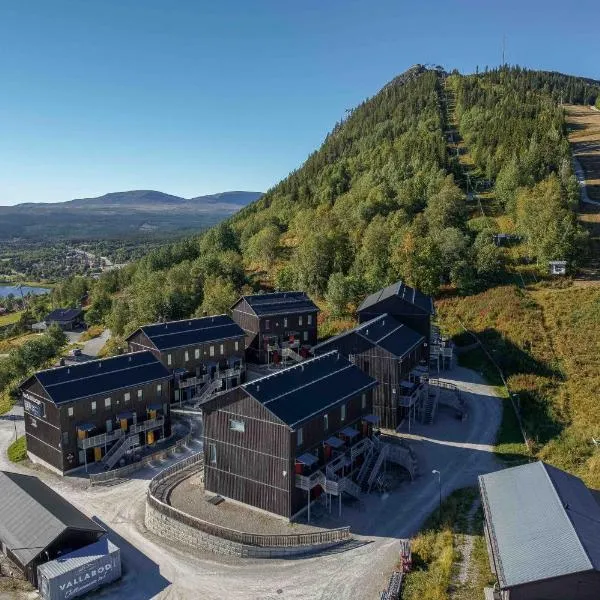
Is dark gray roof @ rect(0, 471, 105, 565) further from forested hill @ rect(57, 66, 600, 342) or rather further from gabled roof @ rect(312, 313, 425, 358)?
forested hill @ rect(57, 66, 600, 342)

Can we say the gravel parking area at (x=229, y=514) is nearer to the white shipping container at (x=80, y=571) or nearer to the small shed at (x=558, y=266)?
the white shipping container at (x=80, y=571)

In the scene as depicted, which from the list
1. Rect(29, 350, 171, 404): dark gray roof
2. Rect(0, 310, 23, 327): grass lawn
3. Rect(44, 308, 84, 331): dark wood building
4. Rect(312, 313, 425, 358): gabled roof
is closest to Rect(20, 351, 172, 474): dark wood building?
Rect(29, 350, 171, 404): dark gray roof

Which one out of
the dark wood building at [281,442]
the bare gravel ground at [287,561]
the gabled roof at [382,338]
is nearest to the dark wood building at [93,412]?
the bare gravel ground at [287,561]

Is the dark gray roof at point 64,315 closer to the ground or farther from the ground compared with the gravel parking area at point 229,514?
farther from the ground

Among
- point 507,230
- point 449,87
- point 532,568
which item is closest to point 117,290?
point 507,230

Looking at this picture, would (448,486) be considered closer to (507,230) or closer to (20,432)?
(20,432)

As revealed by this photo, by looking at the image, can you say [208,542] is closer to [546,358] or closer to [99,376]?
[99,376]
